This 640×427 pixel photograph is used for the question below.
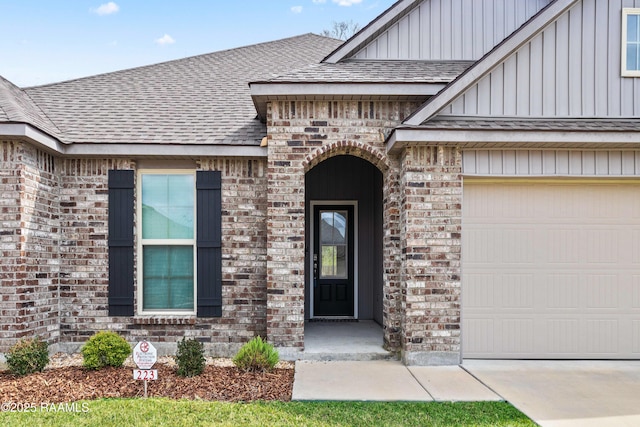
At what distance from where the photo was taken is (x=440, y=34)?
8.62 meters

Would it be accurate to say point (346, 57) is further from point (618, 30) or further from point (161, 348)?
point (161, 348)

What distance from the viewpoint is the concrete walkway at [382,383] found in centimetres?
537

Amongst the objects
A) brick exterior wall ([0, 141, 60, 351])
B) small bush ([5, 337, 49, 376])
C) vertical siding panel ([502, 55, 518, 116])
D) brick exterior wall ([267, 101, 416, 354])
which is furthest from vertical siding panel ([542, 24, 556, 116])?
small bush ([5, 337, 49, 376])

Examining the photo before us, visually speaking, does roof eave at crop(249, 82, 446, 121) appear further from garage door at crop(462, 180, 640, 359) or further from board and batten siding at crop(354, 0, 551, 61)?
board and batten siding at crop(354, 0, 551, 61)

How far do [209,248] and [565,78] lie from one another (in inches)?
216

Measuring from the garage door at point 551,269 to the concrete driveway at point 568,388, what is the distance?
0.29 meters

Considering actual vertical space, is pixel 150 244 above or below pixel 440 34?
below

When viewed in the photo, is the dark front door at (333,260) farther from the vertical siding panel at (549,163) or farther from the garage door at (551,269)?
the vertical siding panel at (549,163)

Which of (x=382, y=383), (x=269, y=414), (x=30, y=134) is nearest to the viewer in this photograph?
(x=269, y=414)

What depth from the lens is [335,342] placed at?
302 inches

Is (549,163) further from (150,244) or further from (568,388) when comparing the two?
(150,244)

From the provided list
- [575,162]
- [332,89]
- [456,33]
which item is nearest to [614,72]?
[575,162]

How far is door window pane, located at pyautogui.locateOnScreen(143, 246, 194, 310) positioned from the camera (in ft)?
24.4

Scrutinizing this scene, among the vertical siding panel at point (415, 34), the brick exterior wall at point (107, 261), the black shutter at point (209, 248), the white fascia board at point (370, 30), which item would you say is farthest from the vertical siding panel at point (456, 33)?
the black shutter at point (209, 248)
